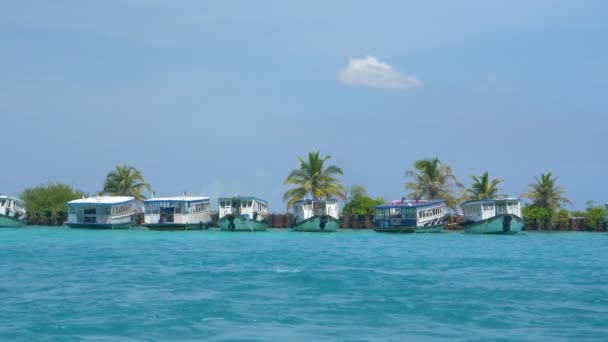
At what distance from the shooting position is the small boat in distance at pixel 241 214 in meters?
69.2

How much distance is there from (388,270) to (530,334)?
13136mm

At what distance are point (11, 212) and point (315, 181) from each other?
31770 millimetres

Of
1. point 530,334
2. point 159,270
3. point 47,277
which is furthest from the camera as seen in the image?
point 159,270

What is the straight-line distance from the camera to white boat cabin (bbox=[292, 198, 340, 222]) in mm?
71125

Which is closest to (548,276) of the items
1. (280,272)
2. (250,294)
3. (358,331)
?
(280,272)

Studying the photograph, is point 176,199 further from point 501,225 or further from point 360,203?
point 501,225

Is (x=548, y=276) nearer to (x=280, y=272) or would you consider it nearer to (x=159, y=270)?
(x=280, y=272)

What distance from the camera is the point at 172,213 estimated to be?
70562mm

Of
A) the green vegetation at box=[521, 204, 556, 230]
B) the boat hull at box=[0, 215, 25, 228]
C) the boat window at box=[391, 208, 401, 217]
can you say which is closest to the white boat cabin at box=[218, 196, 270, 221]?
the boat window at box=[391, 208, 401, 217]

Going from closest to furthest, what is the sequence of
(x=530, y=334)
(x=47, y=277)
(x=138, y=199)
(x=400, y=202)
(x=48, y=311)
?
(x=530, y=334)
(x=48, y=311)
(x=47, y=277)
(x=400, y=202)
(x=138, y=199)

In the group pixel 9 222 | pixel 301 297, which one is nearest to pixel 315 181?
pixel 9 222

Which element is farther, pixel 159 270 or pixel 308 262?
pixel 308 262

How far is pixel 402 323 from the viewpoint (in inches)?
695

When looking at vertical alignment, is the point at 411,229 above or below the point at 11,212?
below
